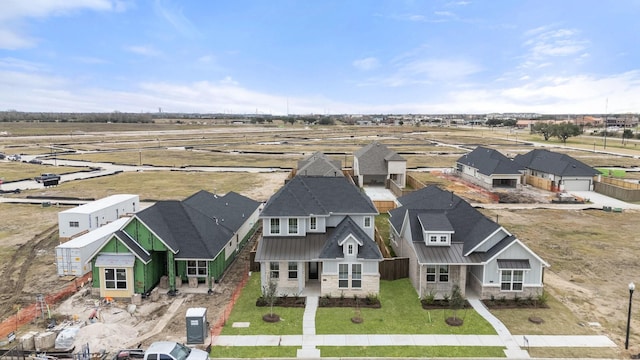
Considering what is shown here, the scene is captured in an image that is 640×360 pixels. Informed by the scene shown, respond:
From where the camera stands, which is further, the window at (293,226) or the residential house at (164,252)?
the window at (293,226)

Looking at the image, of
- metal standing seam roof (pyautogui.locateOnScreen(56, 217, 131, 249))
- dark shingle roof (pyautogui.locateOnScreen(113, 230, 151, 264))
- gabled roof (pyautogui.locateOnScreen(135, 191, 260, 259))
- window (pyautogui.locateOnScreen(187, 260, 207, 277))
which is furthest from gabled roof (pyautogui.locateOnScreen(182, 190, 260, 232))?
dark shingle roof (pyautogui.locateOnScreen(113, 230, 151, 264))

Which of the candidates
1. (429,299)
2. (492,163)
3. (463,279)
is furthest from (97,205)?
(492,163)

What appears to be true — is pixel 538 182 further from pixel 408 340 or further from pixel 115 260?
pixel 115 260

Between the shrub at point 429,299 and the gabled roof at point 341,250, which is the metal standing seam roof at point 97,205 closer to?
the gabled roof at point 341,250

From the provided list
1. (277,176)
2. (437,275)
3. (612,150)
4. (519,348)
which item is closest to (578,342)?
(519,348)

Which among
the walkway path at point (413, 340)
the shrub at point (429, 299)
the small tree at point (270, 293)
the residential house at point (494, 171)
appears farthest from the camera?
the residential house at point (494, 171)

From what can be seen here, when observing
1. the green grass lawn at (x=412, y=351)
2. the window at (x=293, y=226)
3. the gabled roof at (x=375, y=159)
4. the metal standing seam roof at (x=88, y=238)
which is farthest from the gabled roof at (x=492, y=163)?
the metal standing seam roof at (x=88, y=238)
